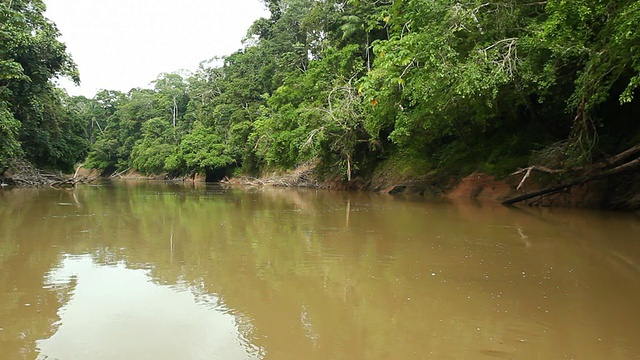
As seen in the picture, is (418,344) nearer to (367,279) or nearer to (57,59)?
(367,279)

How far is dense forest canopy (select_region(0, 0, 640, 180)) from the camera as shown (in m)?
8.88

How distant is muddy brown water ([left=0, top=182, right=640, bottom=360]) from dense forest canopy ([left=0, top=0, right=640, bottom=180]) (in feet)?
9.83

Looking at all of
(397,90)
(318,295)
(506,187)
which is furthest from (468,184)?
(318,295)

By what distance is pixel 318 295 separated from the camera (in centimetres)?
341

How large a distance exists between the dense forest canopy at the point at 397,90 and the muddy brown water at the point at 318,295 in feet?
9.83

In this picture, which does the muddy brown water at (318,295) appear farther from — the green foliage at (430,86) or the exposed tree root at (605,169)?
the exposed tree root at (605,169)

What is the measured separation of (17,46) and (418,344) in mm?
24090

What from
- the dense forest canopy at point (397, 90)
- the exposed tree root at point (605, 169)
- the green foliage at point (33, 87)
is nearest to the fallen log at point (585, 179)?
the exposed tree root at point (605, 169)

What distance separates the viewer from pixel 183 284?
3730 mm

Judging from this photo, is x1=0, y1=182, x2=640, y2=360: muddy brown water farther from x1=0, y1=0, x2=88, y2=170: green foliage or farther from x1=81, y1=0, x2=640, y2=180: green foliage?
x1=0, y1=0, x2=88, y2=170: green foliage

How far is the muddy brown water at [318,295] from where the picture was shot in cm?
244

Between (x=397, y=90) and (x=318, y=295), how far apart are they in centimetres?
1370

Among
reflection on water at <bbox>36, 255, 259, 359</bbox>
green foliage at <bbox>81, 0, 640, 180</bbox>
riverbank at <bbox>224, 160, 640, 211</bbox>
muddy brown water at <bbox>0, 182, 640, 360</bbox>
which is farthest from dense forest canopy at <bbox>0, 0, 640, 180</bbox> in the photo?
reflection on water at <bbox>36, 255, 259, 359</bbox>

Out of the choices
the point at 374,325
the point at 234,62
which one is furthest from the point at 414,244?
the point at 234,62
